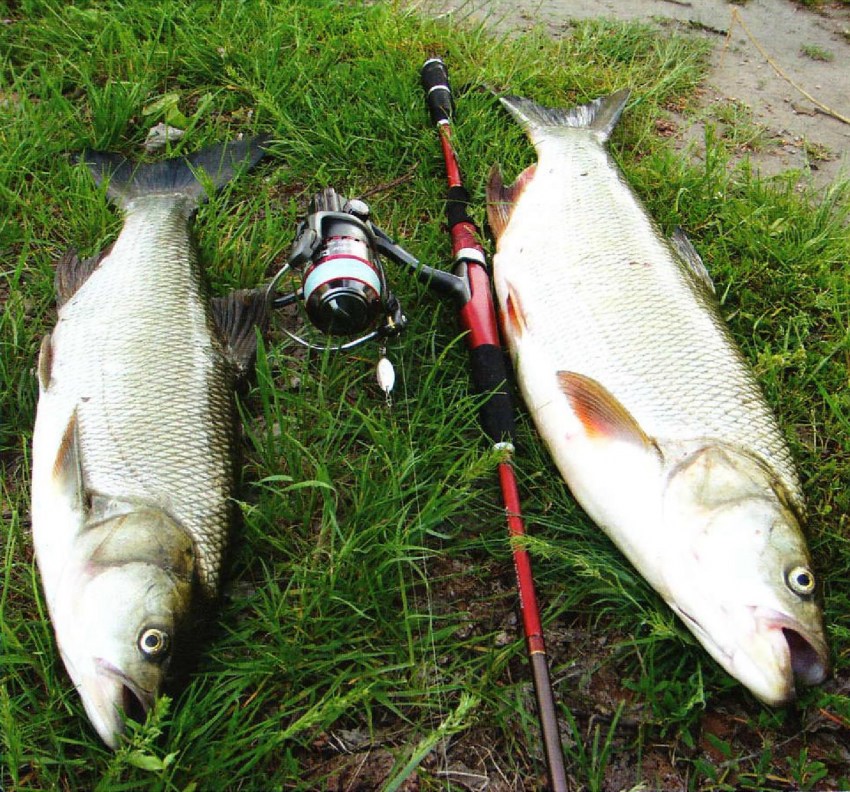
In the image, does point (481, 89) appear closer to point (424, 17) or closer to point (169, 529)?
point (424, 17)

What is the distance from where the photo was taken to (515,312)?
9.63 feet

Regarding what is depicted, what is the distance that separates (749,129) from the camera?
418 centimetres

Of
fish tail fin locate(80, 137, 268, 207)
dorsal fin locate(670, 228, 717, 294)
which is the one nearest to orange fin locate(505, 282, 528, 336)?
dorsal fin locate(670, 228, 717, 294)

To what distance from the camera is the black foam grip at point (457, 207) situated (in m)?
3.14

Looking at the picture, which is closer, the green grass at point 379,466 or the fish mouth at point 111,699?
the fish mouth at point 111,699

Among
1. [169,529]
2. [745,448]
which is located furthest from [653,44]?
[169,529]

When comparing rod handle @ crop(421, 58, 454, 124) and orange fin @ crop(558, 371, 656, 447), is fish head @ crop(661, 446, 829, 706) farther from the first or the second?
rod handle @ crop(421, 58, 454, 124)

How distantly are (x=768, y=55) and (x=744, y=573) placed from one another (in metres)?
4.15

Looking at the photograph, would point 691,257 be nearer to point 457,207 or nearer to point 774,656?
point 457,207

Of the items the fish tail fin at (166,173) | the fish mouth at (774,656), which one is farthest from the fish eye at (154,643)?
the fish tail fin at (166,173)

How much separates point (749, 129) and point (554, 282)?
7.05 ft

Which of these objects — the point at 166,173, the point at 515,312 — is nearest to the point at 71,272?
the point at 166,173

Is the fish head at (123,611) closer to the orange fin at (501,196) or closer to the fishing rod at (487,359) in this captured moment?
the fishing rod at (487,359)

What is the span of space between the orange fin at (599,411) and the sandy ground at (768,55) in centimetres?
206
